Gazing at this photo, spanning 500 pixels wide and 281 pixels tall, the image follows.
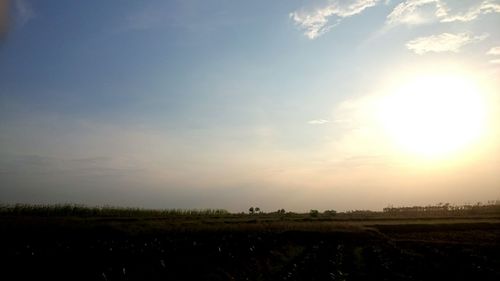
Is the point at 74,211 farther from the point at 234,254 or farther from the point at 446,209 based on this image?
the point at 446,209

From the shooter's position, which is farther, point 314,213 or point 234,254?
point 314,213

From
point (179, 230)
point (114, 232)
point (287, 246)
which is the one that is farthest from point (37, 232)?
point (287, 246)

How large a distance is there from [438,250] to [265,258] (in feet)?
38.1

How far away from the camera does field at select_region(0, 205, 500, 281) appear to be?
1845 centimetres

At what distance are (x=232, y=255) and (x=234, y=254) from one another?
39 centimetres

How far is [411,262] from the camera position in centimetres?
2281

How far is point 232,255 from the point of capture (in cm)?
2264

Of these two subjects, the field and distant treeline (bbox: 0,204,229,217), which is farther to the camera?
distant treeline (bbox: 0,204,229,217)

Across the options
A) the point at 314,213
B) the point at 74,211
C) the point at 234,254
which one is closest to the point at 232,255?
the point at 234,254

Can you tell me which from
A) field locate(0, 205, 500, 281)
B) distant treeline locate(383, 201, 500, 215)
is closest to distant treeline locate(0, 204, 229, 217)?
field locate(0, 205, 500, 281)

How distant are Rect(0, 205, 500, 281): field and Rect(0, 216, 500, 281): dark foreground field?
0.04 meters

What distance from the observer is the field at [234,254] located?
60.5 feet

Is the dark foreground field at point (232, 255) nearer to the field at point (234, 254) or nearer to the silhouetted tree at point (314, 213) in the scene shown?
the field at point (234, 254)

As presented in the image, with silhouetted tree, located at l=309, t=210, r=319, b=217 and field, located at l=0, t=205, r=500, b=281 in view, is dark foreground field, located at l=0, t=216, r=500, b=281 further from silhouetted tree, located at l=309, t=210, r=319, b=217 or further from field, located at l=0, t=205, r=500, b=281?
silhouetted tree, located at l=309, t=210, r=319, b=217
